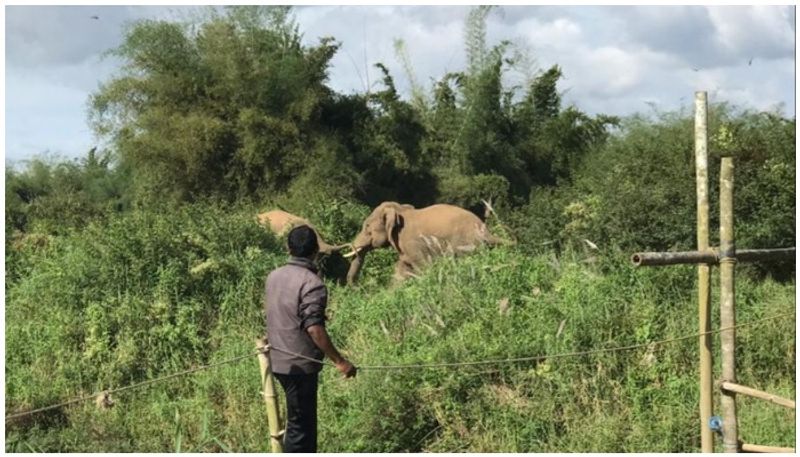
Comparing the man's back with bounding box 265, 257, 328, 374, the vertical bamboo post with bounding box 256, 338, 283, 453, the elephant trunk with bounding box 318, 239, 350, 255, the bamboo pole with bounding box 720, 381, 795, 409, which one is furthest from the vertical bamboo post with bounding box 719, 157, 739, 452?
the elephant trunk with bounding box 318, 239, 350, 255

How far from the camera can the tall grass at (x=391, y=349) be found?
631 cm

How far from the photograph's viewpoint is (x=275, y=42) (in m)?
16.6

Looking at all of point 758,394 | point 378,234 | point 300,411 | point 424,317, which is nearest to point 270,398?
point 300,411

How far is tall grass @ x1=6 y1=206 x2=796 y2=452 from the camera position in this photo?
20.7 ft

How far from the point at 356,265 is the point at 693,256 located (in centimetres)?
689

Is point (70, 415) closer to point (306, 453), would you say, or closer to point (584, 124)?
point (306, 453)

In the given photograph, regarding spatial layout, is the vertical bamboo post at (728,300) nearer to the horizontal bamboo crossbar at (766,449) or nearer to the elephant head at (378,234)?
the horizontal bamboo crossbar at (766,449)

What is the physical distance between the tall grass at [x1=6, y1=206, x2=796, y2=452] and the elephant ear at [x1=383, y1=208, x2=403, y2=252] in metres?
2.19

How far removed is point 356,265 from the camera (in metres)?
11.6

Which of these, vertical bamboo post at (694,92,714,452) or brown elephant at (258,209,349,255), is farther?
brown elephant at (258,209,349,255)

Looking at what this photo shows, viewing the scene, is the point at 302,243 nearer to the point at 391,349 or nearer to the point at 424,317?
the point at 391,349

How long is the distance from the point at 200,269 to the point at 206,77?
801 centimetres

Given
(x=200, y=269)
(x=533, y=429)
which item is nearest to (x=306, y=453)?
(x=533, y=429)

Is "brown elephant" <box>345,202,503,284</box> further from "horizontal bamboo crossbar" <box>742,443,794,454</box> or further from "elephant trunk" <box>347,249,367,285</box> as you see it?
"horizontal bamboo crossbar" <box>742,443,794,454</box>
